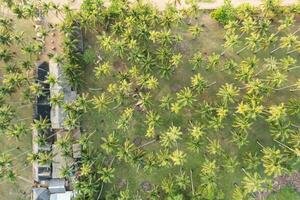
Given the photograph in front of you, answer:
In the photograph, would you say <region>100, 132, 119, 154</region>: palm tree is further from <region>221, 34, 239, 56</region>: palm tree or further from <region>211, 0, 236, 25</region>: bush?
<region>211, 0, 236, 25</region>: bush

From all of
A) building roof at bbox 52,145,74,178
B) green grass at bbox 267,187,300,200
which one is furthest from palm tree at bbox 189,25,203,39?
green grass at bbox 267,187,300,200

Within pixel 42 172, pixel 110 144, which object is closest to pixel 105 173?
pixel 110 144

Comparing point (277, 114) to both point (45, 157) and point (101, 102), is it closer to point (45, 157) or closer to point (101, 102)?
point (101, 102)

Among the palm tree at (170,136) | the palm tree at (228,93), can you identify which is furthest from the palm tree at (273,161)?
the palm tree at (170,136)

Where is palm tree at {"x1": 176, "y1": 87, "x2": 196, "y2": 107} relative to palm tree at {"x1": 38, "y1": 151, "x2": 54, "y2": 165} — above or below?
above

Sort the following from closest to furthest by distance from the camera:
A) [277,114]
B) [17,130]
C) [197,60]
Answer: [277,114]
[17,130]
[197,60]

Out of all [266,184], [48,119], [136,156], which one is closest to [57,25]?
[48,119]

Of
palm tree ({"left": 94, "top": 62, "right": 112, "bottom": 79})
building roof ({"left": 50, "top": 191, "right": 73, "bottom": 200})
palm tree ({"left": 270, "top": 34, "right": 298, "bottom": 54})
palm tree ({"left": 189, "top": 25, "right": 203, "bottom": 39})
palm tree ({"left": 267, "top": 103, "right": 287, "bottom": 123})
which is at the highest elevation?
palm tree ({"left": 189, "top": 25, "right": 203, "bottom": 39})
